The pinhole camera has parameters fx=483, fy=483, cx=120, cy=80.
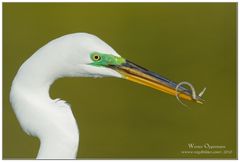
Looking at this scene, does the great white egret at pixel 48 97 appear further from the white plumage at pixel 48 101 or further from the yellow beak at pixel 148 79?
the yellow beak at pixel 148 79

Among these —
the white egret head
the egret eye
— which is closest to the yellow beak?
the white egret head

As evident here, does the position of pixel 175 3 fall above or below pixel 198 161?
above

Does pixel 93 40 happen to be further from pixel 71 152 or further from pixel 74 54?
pixel 71 152

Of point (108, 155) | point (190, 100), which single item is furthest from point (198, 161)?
point (108, 155)

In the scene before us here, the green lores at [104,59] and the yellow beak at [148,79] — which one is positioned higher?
the green lores at [104,59]

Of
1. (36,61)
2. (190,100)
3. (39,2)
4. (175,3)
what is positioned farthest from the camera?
(175,3)

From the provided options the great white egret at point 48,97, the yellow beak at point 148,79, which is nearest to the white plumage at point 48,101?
the great white egret at point 48,97

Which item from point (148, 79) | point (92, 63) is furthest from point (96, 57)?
point (148, 79)

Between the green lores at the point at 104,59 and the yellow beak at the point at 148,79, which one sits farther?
the yellow beak at the point at 148,79

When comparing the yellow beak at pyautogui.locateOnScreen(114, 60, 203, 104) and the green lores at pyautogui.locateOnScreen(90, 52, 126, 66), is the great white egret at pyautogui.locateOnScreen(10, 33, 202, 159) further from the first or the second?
the yellow beak at pyautogui.locateOnScreen(114, 60, 203, 104)
